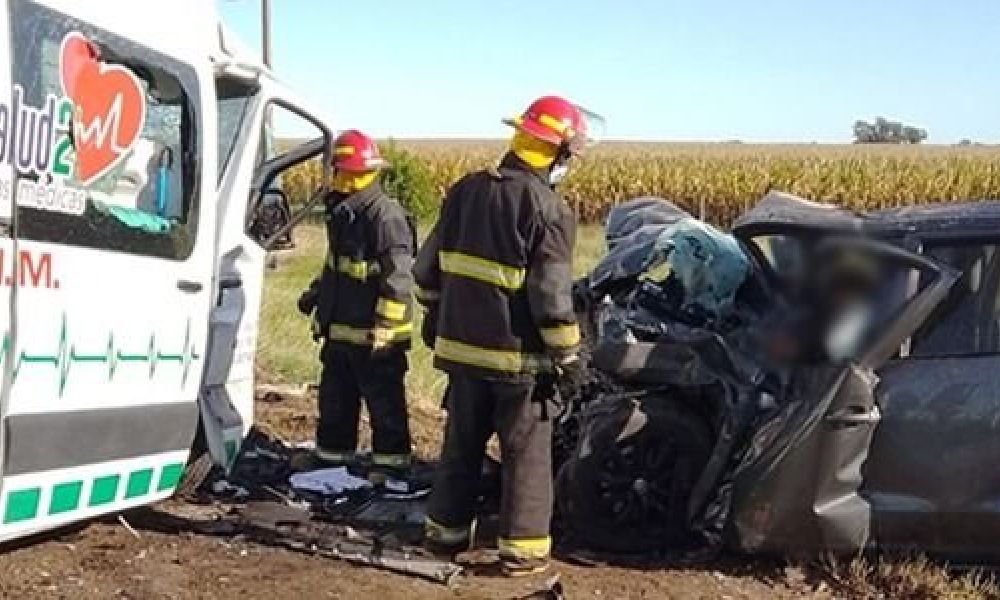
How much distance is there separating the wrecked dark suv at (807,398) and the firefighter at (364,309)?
129 cm

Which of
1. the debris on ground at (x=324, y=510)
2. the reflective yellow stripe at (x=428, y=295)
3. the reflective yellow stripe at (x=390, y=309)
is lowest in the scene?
the debris on ground at (x=324, y=510)

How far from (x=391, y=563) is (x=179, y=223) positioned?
162 centimetres

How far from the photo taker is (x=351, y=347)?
802 centimetres

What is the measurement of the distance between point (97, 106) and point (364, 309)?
2.81 meters

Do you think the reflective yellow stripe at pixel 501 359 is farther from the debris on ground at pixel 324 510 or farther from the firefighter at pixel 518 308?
the debris on ground at pixel 324 510

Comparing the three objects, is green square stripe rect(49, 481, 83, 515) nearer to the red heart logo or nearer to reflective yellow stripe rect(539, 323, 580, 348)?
the red heart logo

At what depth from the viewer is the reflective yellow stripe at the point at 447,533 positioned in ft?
21.3

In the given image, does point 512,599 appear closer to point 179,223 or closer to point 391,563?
point 391,563

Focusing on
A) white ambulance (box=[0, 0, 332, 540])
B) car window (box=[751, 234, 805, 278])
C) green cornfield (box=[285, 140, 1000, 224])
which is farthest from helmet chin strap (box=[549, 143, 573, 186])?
green cornfield (box=[285, 140, 1000, 224])

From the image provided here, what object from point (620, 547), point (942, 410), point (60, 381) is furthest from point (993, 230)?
point (60, 381)

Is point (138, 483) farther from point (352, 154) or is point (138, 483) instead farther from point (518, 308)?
point (352, 154)

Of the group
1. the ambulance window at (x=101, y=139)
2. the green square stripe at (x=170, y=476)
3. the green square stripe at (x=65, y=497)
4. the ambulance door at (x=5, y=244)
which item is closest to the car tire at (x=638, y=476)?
the green square stripe at (x=170, y=476)

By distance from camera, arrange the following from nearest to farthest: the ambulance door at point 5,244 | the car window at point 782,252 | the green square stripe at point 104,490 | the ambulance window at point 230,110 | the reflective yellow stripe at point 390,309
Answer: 1. the ambulance door at point 5,244
2. the green square stripe at point 104,490
3. the car window at point 782,252
4. the ambulance window at point 230,110
5. the reflective yellow stripe at point 390,309

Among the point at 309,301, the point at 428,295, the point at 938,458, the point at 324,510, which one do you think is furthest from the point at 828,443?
the point at 309,301
